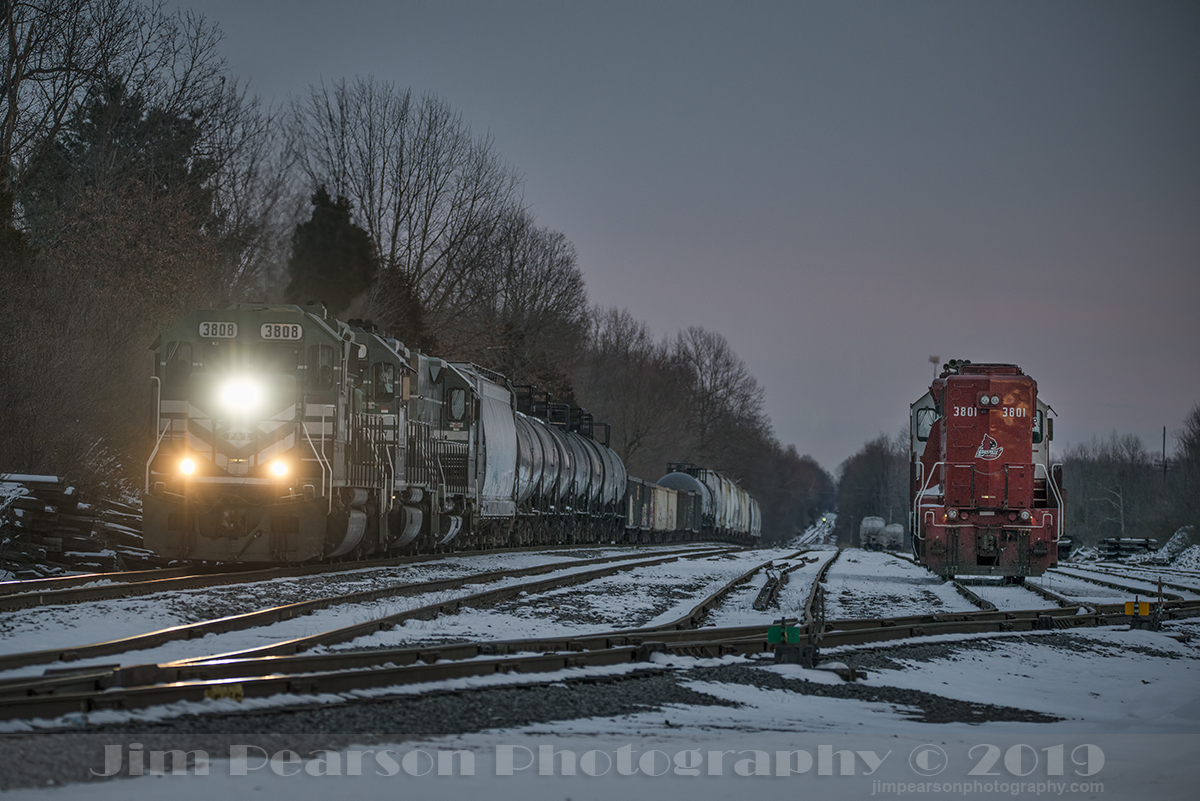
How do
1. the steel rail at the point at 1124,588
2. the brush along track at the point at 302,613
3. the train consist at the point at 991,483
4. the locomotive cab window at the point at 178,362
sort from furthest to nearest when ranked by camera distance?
the train consist at the point at 991,483
the steel rail at the point at 1124,588
the locomotive cab window at the point at 178,362
the brush along track at the point at 302,613

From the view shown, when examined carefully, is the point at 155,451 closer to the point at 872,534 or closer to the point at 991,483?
the point at 991,483

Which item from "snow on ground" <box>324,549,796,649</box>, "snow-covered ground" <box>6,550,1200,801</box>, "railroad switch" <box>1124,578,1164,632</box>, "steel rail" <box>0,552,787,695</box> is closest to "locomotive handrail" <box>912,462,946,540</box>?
"snow on ground" <box>324,549,796,649</box>

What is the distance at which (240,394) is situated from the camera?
603 inches

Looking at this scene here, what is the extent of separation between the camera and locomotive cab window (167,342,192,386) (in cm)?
1550

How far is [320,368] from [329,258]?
84.7 feet

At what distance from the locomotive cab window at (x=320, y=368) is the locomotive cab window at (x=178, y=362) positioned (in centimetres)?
154

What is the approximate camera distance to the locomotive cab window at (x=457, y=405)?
73.6 ft

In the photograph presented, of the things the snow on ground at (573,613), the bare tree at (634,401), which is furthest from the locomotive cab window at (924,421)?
the bare tree at (634,401)

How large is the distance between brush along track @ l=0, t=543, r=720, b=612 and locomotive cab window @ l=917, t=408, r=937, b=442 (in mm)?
10203

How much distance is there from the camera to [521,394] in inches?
1572

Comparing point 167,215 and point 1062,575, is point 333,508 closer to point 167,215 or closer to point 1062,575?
point 167,215

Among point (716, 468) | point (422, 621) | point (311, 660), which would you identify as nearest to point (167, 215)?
point (422, 621)

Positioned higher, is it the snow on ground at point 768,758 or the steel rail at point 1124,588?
the snow on ground at point 768,758

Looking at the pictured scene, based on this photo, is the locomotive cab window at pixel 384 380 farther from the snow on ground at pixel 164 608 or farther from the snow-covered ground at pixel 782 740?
the snow-covered ground at pixel 782 740
